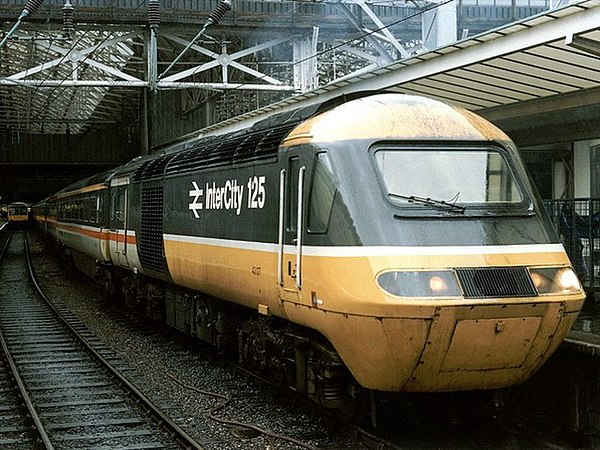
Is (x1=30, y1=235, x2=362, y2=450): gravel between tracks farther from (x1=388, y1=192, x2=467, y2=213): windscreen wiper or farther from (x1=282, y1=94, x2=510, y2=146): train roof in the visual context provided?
(x1=282, y1=94, x2=510, y2=146): train roof

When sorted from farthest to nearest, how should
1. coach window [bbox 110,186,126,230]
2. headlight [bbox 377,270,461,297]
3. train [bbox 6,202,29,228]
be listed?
train [bbox 6,202,29,228]
coach window [bbox 110,186,126,230]
headlight [bbox 377,270,461,297]

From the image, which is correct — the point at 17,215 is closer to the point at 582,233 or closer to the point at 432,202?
the point at 582,233

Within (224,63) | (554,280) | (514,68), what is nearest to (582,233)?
(514,68)

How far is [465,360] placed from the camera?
707cm

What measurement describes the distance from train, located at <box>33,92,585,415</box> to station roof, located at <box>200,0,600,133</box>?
1585 millimetres

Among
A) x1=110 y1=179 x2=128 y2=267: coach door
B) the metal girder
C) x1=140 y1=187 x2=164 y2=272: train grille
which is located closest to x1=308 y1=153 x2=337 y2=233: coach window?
x1=140 y1=187 x2=164 y2=272: train grille

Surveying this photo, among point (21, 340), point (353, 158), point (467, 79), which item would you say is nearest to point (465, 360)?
point (353, 158)

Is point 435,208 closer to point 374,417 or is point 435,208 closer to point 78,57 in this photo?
point 374,417

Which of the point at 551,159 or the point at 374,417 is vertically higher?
the point at 551,159

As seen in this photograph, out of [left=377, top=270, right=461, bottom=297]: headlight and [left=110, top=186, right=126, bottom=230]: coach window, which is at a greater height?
[left=110, top=186, right=126, bottom=230]: coach window

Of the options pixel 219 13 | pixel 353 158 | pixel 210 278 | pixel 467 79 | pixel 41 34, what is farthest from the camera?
pixel 41 34

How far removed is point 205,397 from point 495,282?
15.1 feet

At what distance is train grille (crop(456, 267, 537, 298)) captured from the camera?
691 cm

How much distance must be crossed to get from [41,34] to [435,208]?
1955 centimetres
